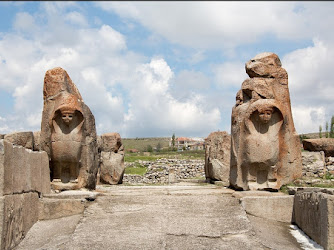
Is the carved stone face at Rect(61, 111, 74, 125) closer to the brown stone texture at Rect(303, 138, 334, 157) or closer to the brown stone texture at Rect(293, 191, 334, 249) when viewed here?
the brown stone texture at Rect(293, 191, 334, 249)

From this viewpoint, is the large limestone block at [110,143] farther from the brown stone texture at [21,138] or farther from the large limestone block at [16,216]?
the large limestone block at [16,216]

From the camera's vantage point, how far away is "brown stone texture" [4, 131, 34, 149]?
646 centimetres

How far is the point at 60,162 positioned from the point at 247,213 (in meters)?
3.50

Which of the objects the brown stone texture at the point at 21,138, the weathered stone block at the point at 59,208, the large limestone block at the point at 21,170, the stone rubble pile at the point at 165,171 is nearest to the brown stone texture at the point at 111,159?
the stone rubble pile at the point at 165,171

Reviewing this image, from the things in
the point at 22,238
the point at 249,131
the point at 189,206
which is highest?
the point at 249,131

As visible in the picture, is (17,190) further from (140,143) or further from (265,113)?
(140,143)

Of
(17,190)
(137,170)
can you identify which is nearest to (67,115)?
(17,190)

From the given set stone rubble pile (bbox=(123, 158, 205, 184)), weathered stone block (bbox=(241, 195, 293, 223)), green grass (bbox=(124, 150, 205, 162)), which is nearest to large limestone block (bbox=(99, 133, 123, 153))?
stone rubble pile (bbox=(123, 158, 205, 184))

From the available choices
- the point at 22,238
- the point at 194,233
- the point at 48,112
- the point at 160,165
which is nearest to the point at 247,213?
the point at 194,233

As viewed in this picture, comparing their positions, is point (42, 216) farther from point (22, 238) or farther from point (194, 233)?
point (194, 233)

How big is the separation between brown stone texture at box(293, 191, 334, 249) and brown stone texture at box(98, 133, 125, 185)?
8.07 metres

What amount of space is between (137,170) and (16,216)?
60.4 feet

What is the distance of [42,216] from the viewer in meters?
6.30

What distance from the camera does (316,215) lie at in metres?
5.21
